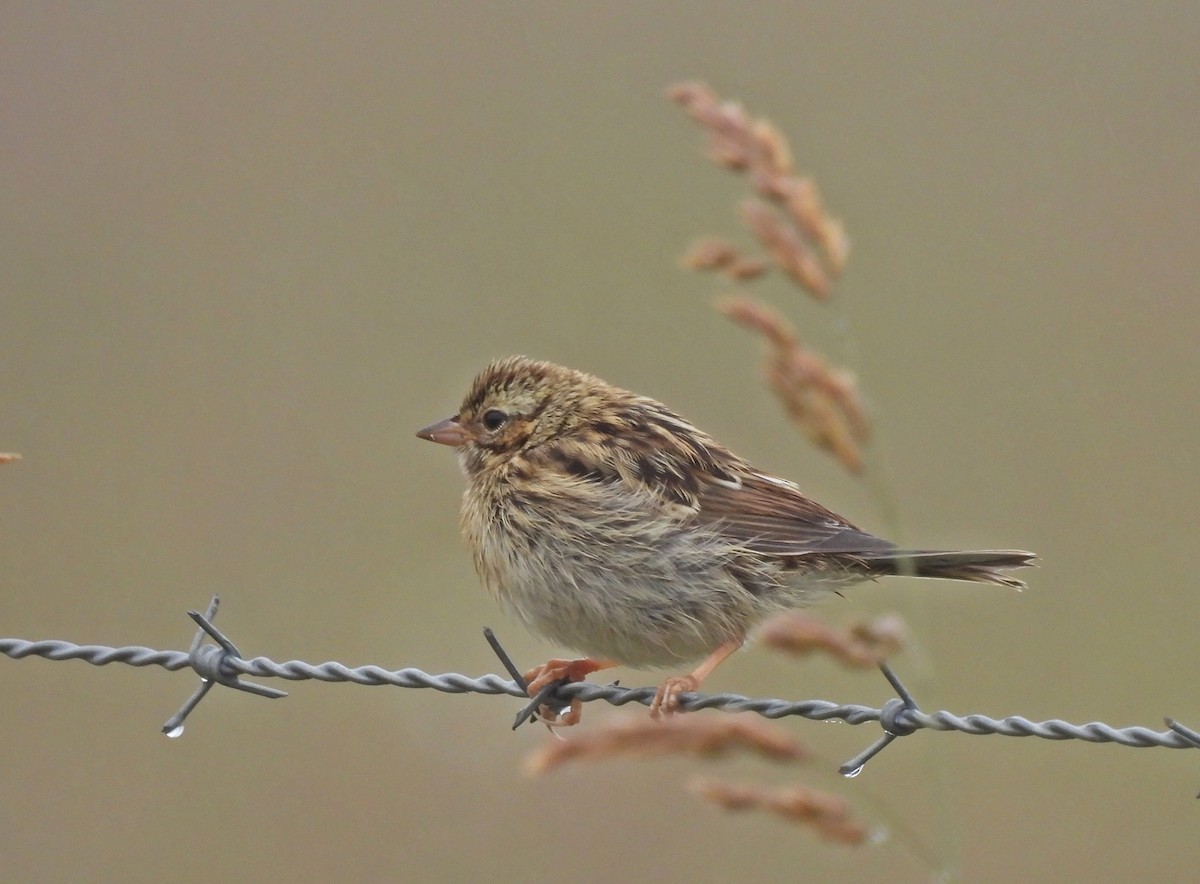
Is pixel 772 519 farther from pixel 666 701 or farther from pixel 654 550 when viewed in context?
pixel 666 701

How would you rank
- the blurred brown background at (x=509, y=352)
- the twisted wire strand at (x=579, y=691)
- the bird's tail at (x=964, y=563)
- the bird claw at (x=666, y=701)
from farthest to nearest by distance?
the blurred brown background at (x=509, y=352)
the bird claw at (x=666, y=701)
the bird's tail at (x=964, y=563)
the twisted wire strand at (x=579, y=691)

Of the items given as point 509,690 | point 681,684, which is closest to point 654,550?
point 681,684

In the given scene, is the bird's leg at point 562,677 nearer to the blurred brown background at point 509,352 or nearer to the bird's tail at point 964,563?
the blurred brown background at point 509,352

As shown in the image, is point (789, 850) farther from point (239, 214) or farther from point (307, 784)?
point (239, 214)

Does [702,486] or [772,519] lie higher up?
[702,486]

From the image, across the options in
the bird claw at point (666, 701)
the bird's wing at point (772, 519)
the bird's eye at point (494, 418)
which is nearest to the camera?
the bird claw at point (666, 701)

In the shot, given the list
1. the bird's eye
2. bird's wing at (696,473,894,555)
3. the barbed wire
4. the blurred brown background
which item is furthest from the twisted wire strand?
the bird's eye

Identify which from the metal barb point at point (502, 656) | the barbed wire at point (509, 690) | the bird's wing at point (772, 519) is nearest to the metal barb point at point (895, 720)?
the barbed wire at point (509, 690)
